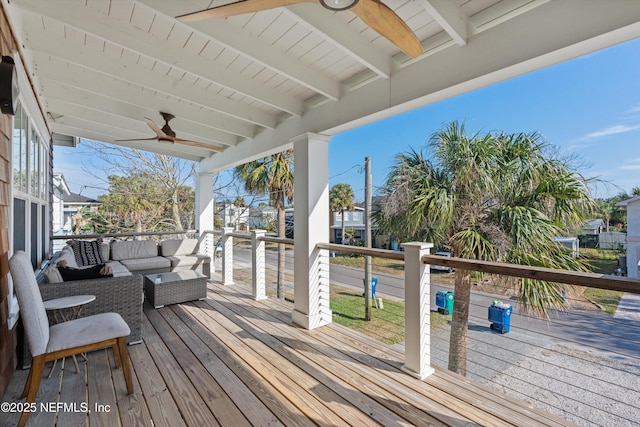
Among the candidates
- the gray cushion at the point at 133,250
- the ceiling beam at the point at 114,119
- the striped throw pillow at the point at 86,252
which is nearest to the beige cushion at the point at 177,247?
the gray cushion at the point at 133,250

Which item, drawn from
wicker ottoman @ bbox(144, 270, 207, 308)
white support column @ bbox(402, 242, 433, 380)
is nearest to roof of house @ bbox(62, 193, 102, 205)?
wicker ottoman @ bbox(144, 270, 207, 308)

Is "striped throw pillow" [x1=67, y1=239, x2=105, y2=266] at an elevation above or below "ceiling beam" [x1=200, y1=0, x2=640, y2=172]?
below

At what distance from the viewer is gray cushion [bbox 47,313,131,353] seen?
1.88m

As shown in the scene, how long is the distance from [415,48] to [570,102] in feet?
44.7

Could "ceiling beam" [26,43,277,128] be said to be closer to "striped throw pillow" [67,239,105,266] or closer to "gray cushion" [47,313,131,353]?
"gray cushion" [47,313,131,353]

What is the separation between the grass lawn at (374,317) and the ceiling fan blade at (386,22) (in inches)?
233

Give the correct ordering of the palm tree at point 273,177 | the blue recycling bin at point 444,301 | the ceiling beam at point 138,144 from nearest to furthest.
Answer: the ceiling beam at point 138,144 < the blue recycling bin at point 444,301 < the palm tree at point 273,177

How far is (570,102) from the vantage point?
11.4 metres

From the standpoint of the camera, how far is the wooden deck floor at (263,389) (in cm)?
189

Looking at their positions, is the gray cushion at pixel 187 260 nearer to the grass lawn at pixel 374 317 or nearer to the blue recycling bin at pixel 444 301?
the grass lawn at pixel 374 317

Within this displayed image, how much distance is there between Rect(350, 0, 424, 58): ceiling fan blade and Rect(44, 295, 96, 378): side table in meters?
2.85

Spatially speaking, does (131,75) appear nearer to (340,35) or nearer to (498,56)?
(340,35)

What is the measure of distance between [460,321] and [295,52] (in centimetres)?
369

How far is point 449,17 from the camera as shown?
6.33 feet
